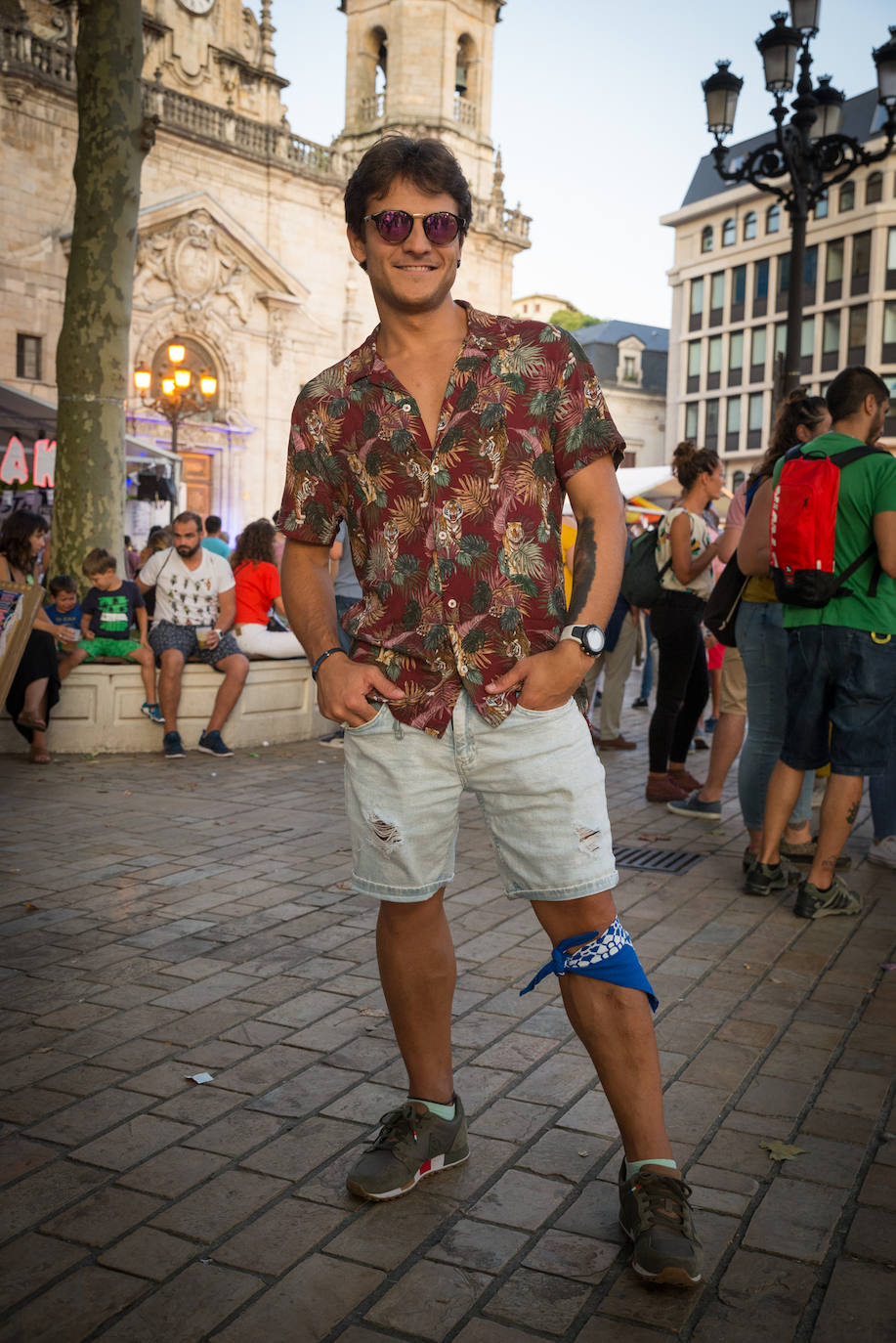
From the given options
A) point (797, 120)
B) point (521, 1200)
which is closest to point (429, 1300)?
point (521, 1200)

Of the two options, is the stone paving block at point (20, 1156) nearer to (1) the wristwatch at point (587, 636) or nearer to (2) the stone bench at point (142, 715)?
(1) the wristwatch at point (587, 636)

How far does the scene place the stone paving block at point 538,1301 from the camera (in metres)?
2.32

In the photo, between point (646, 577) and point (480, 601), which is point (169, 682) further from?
point (480, 601)

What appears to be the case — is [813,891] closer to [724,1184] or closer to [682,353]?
[724,1184]

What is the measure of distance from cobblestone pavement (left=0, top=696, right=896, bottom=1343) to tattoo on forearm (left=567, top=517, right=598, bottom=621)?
1.37 metres

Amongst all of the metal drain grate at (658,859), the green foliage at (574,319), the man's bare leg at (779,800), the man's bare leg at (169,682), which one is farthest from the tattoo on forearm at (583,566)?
the green foliage at (574,319)

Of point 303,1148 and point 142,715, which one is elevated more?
point 142,715

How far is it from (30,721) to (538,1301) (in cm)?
709

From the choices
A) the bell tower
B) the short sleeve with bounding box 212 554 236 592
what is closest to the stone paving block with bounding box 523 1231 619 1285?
the short sleeve with bounding box 212 554 236 592

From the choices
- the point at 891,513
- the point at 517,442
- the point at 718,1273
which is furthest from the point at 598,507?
the point at 891,513

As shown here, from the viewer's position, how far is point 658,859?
6184mm

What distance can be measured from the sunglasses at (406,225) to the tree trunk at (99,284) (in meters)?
8.53

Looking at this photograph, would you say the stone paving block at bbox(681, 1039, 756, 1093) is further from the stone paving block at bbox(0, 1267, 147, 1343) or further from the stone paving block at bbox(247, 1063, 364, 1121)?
the stone paving block at bbox(0, 1267, 147, 1343)

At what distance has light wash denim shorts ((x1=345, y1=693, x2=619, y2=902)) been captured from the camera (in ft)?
8.31
